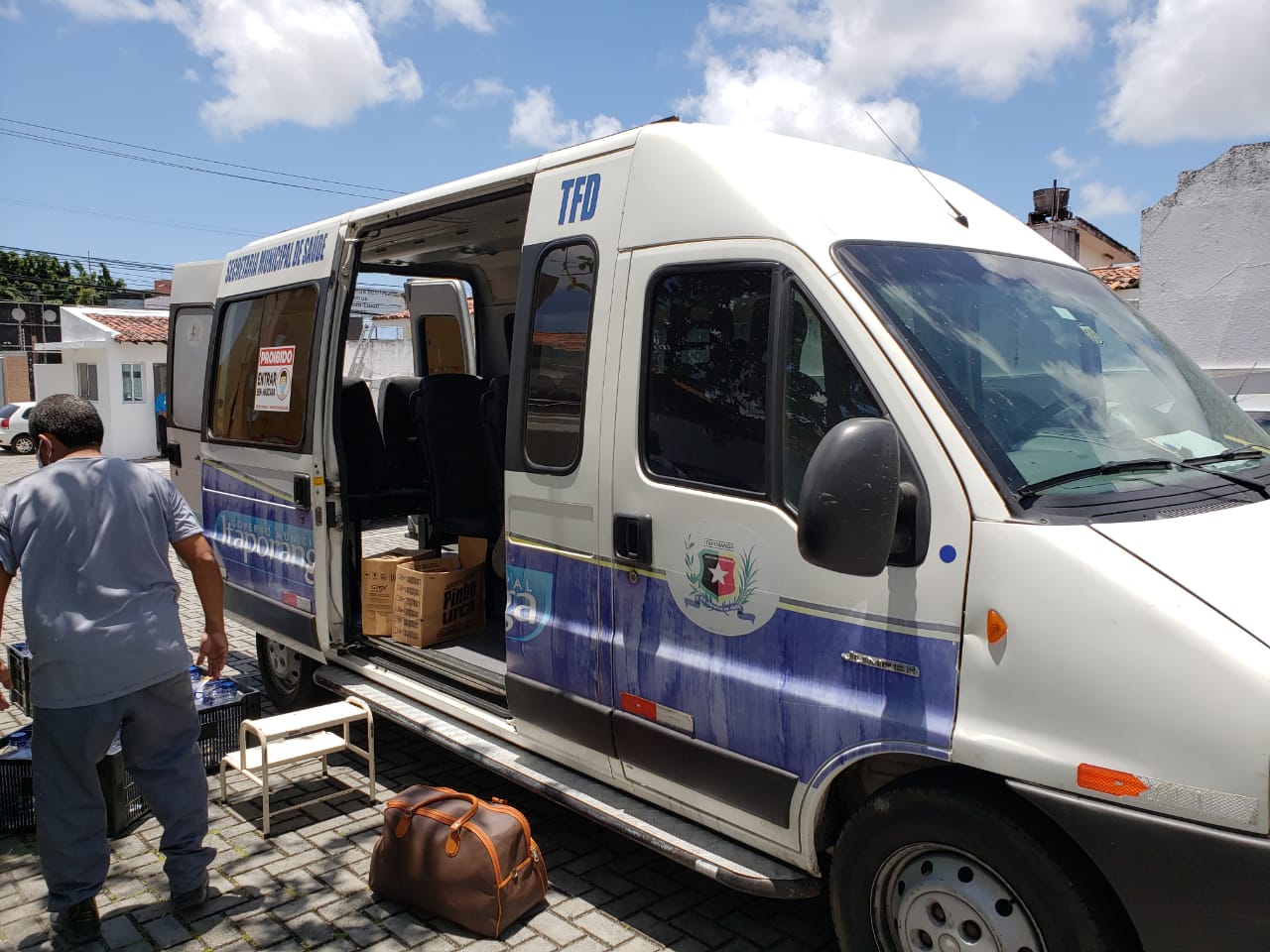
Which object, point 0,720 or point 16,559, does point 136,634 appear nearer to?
point 16,559

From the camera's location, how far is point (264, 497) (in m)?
5.64

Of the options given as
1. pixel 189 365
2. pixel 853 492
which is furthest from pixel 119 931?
pixel 189 365

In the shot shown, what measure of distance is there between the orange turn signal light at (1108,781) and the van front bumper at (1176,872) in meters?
0.04

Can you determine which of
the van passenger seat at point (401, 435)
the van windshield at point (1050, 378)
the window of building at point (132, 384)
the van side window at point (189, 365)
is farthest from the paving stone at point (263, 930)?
the window of building at point (132, 384)

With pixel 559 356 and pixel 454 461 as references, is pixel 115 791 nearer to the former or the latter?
pixel 454 461

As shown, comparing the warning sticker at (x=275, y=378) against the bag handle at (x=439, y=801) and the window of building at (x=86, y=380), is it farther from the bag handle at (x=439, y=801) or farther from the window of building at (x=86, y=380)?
the window of building at (x=86, y=380)

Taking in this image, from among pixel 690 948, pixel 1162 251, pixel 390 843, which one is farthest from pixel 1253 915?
pixel 1162 251

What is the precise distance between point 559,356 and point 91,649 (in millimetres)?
1973

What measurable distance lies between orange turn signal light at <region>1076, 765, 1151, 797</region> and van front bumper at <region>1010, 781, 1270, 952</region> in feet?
0.13

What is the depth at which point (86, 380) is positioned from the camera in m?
29.4

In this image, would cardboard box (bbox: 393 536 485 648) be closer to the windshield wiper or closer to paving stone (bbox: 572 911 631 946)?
paving stone (bbox: 572 911 631 946)

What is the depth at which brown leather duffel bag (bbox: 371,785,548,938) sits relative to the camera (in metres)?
3.53

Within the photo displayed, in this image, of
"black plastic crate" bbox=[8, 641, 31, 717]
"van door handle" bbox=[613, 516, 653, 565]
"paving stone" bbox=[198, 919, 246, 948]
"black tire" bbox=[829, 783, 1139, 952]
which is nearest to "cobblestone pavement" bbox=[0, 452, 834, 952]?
"paving stone" bbox=[198, 919, 246, 948]

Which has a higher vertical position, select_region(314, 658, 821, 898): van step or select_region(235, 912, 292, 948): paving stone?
select_region(314, 658, 821, 898): van step
